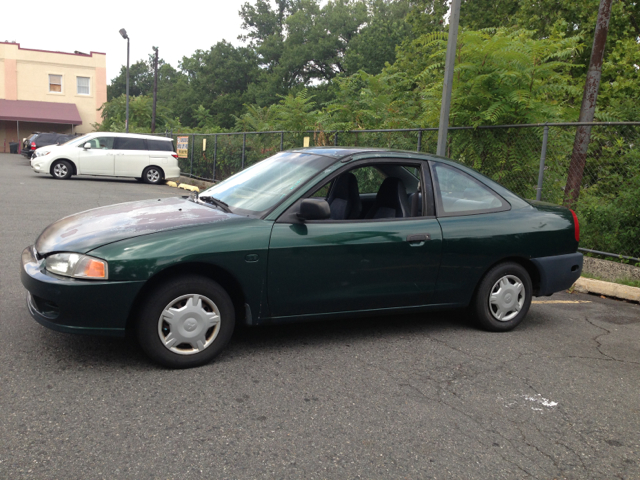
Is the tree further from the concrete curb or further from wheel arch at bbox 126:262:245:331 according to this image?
wheel arch at bbox 126:262:245:331

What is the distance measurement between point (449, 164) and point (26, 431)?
3.82 m

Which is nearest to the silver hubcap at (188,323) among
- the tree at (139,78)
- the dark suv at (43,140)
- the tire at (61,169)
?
the tire at (61,169)

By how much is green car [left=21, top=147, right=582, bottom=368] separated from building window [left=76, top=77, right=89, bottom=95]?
48.5 meters

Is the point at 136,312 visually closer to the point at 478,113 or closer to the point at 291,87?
the point at 478,113

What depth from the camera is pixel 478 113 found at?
923cm

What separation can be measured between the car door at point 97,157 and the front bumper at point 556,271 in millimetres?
18170

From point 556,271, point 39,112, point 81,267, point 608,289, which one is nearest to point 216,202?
point 81,267

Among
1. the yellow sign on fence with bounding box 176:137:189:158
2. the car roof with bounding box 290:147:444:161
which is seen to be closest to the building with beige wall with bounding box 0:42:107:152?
the yellow sign on fence with bounding box 176:137:189:158

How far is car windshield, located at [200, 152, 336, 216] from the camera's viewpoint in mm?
4590

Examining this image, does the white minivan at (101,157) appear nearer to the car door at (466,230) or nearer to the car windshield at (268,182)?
the car windshield at (268,182)

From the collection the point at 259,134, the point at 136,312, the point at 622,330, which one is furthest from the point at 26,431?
the point at 259,134

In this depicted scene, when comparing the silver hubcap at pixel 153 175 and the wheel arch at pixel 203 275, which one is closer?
the wheel arch at pixel 203 275

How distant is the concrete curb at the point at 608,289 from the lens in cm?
699

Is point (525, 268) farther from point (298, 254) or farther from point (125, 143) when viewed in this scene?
point (125, 143)
